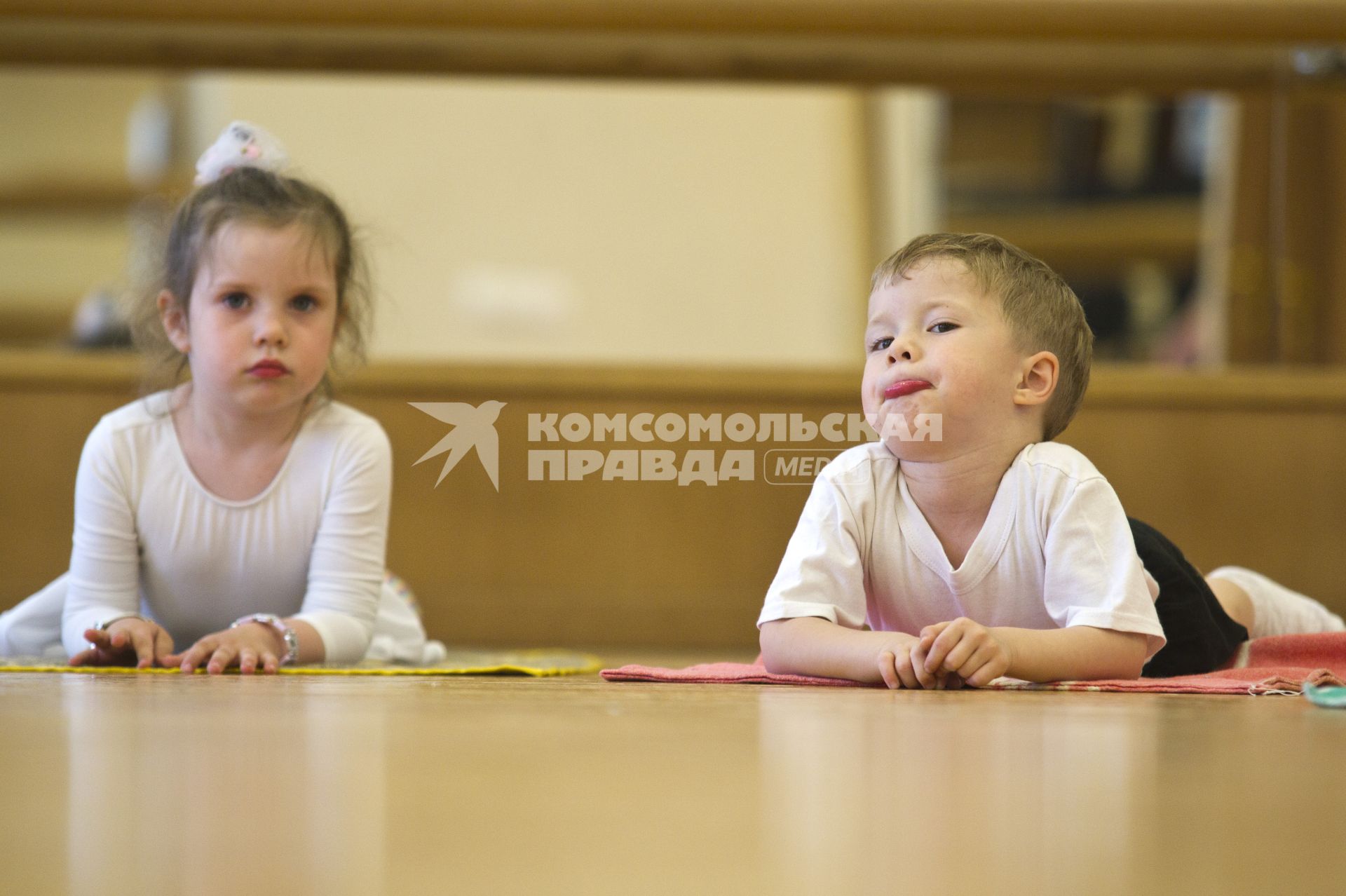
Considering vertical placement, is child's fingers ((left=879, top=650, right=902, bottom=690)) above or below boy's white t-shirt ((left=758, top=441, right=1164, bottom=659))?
below

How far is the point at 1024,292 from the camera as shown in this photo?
902 mm

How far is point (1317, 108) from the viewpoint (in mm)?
1983

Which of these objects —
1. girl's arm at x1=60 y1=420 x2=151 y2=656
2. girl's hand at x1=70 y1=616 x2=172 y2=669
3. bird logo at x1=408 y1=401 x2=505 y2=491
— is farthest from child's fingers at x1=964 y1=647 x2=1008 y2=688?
bird logo at x1=408 y1=401 x2=505 y2=491

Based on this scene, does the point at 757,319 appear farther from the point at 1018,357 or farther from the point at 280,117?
the point at 1018,357

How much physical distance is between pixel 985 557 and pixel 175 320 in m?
0.69

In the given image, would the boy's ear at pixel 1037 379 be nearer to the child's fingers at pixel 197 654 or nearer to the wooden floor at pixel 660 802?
the wooden floor at pixel 660 802

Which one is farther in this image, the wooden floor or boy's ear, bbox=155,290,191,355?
boy's ear, bbox=155,290,191,355

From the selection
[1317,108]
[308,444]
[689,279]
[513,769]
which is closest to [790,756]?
[513,769]

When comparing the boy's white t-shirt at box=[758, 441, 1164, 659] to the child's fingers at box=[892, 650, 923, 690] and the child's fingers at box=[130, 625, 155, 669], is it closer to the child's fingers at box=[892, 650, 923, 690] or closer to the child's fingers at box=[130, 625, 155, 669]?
the child's fingers at box=[892, 650, 923, 690]

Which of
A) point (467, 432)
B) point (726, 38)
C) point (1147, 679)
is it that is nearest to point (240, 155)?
point (467, 432)

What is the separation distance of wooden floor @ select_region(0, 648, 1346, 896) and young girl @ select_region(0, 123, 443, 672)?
1.53ft

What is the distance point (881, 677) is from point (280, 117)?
2.34 metres

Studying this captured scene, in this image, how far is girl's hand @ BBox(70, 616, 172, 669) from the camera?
0.99 meters

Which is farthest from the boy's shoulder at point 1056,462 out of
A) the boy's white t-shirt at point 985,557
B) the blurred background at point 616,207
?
the blurred background at point 616,207
